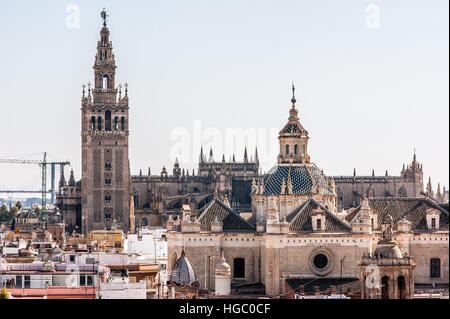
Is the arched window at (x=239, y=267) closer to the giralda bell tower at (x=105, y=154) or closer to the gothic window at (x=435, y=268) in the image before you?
the gothic window at (x=435, y=268)

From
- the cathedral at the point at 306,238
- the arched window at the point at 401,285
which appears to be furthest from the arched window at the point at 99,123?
the arched window at the point at 401,285

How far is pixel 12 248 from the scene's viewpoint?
9569 centimetres

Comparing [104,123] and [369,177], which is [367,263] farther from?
[369,177]

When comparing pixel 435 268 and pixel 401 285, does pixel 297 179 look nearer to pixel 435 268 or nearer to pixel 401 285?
pixel 435 268

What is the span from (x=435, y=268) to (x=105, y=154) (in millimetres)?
81416

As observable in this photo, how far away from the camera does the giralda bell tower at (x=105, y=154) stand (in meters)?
157

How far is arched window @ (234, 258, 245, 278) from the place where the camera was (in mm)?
78625

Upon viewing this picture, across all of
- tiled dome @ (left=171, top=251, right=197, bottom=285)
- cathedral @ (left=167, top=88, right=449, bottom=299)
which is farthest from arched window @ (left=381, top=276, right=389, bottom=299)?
tiled dome @ (left=171, top=251, right=197, bottom=285)

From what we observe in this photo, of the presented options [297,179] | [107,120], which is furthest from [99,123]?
[297,179]

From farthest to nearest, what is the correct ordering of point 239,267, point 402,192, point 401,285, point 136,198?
point 402,192, point 136,198, point 239,267, point 401,285

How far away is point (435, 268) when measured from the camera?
80.2m

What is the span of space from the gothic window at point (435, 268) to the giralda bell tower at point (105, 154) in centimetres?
7906

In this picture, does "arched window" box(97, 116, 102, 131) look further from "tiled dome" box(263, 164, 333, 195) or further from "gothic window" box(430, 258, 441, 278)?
"gothic window" box(430, 258, 441, 278)
